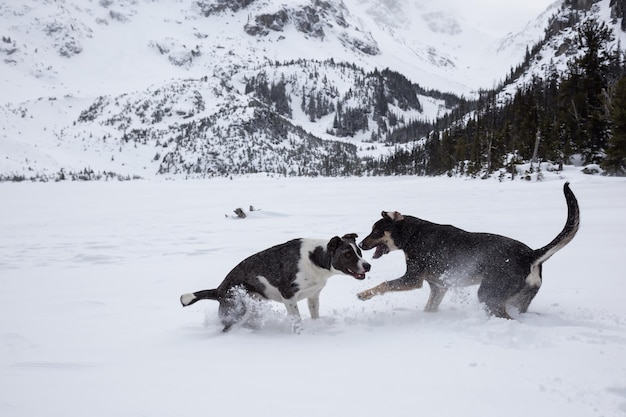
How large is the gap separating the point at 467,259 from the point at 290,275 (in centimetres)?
256

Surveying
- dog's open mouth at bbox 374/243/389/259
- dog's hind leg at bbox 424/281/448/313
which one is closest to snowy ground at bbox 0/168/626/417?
dog's hind leg at bbox 424/281/448/313

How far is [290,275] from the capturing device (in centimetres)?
549

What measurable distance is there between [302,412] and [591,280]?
6.37m

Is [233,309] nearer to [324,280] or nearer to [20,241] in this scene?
[324,280]

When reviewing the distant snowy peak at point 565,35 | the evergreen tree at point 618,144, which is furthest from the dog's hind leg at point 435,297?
the distant snowy peak at point 565,35

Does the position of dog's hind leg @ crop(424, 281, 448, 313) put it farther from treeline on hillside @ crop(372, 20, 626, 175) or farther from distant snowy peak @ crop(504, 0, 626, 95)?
distant snowy peak @ crop(504, 0, 626, 95)

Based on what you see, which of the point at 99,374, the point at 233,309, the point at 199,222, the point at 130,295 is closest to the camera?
the point at 99,374

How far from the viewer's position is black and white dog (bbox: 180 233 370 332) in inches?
212

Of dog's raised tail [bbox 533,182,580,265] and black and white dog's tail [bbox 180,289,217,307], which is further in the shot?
black and white dog's tail [bbox 180,289,217,307]

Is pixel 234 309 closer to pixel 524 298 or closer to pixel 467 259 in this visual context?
pixel 467 259

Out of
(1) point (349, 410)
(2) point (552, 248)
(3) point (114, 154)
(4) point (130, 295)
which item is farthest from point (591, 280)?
(3) point (114, 154)

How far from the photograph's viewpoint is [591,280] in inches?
274

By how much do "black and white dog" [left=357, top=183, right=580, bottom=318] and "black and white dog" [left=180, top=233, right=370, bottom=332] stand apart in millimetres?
820

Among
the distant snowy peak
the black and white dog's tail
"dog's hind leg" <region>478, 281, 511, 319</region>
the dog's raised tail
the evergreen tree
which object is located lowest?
the black and white dog's tail
